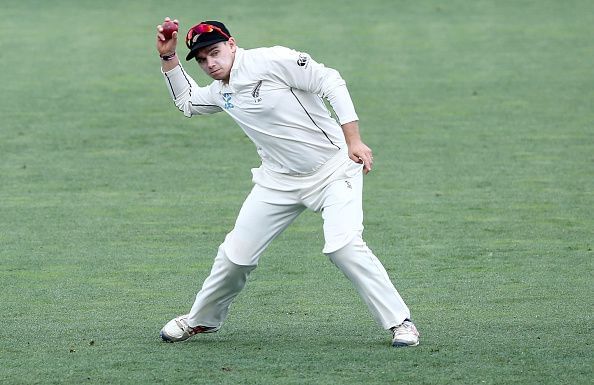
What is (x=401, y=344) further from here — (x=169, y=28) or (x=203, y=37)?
(x=169, y=28)

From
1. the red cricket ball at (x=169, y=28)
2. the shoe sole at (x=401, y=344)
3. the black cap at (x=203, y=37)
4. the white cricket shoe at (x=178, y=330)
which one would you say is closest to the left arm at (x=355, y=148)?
the black cap at (x=203, y=37)

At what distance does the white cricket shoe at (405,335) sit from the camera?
6613mm

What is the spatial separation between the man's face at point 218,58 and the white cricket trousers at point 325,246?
2.30 feet

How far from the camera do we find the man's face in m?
6.69

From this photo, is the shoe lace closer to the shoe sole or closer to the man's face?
the shoe sole

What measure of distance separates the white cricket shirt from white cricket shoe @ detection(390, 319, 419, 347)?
0.98 metres

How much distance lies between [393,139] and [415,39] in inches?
224

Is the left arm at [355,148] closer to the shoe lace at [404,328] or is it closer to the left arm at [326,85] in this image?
the left arm at [326,85]

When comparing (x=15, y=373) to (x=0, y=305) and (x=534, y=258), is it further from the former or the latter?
(x=534, y=258)

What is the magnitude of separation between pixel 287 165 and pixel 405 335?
3.70 feet

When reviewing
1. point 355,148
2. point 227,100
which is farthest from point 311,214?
point 355,148

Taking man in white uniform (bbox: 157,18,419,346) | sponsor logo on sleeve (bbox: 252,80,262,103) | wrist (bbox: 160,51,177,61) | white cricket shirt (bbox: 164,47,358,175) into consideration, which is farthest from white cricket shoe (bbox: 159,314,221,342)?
wrist (bbox: 160,51,177,61)

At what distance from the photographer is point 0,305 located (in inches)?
310

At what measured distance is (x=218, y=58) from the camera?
6703 millimetres
